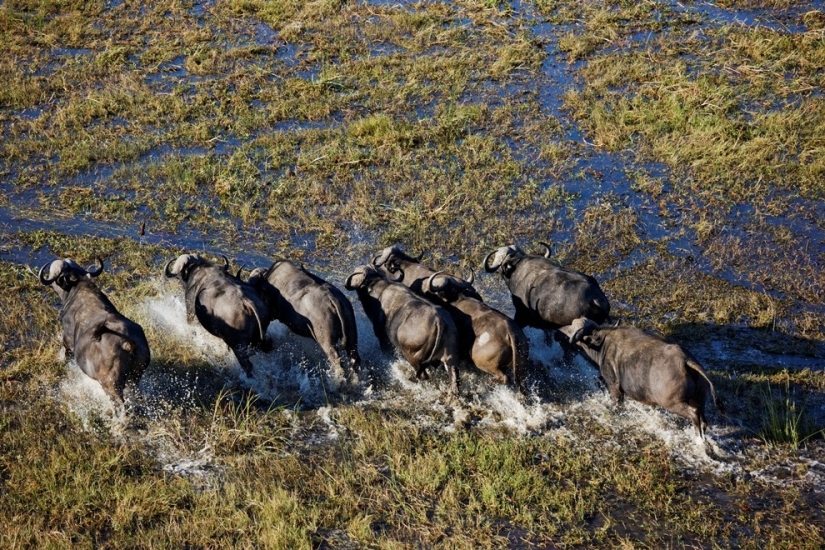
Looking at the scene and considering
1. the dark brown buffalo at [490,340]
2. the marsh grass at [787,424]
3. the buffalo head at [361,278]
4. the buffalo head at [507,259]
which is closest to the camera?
the marsh grass at [787,424]

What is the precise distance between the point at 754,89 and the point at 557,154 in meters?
3.88

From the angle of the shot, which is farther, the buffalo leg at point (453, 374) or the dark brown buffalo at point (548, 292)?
the dark brown buffalo at point (548, 292)

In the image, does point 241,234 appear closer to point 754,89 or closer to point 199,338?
point 199,338

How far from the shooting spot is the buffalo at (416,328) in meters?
8.87

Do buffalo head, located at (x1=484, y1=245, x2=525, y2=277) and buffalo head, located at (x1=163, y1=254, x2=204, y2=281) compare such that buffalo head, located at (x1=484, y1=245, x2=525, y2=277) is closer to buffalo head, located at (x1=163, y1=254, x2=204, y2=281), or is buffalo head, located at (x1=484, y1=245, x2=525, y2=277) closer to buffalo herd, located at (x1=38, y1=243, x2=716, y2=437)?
buffalo herd, located at (x1=38, y1=243, x2=716, y2=437)

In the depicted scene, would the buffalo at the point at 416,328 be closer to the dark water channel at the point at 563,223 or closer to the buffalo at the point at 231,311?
the buffalo at the point at 231,311

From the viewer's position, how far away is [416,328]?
29.4 ft

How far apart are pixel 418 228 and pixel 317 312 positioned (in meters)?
3.44

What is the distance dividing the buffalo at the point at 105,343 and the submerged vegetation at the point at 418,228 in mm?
440

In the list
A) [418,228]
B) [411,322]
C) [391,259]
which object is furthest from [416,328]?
[418,228]

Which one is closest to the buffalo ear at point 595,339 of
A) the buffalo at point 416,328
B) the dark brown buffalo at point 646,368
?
the dark brown buffalo at point 646,368

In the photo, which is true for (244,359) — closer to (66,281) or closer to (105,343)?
(105,343)

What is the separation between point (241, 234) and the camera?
1262cm

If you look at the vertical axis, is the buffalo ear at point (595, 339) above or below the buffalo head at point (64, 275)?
below
